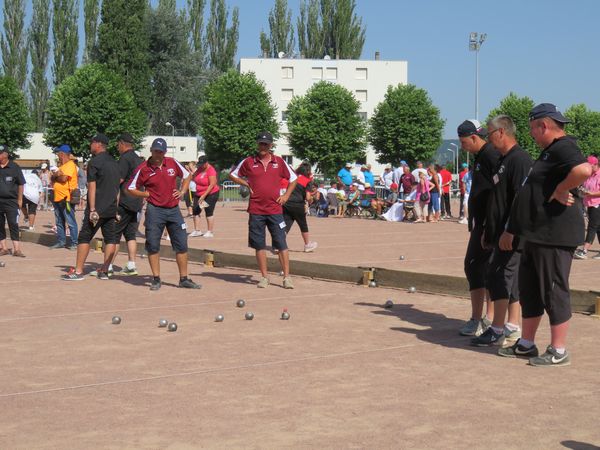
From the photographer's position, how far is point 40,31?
78.3 meters

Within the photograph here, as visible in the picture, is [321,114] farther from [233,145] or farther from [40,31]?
[40,31]

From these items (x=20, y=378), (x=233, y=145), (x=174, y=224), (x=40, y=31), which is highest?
(x=40, y=31)

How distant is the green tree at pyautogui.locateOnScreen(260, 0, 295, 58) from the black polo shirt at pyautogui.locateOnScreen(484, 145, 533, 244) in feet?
289

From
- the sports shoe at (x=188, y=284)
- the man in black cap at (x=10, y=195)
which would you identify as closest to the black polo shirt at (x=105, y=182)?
the sports shoe at (x=188, y=284)

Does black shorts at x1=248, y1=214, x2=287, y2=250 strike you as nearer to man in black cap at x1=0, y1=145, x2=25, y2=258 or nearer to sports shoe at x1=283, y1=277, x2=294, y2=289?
sports shoe at x1=283, y1=277, x2=294, y2=289

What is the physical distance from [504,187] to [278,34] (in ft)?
294

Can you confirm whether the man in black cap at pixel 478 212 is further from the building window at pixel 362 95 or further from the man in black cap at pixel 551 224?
the building window at pixel 362 95

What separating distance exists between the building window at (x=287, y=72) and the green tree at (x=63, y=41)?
23245 millimetres

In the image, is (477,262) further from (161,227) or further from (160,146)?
(160,146)

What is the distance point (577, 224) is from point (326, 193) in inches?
954

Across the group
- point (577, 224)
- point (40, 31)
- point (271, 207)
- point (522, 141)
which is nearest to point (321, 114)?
point (522, 141)

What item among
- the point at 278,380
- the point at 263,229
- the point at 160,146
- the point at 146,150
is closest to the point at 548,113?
the point at 278,380

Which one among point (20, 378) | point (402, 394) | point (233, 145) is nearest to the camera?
point (402, 394)

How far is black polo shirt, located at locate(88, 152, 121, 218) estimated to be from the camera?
1326cm
